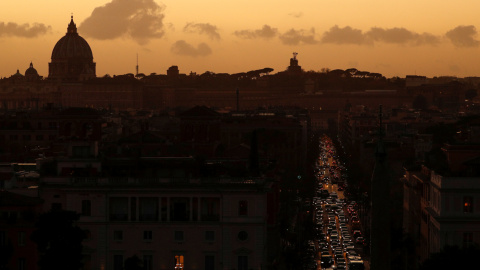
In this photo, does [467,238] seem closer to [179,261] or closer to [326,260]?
[179,261]

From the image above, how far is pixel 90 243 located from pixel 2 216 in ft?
9.08

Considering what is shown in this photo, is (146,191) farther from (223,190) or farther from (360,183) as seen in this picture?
(360,183)

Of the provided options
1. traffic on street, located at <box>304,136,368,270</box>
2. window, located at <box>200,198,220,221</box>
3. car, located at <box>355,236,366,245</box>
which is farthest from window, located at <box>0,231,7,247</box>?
car, located at <box>355,236,366,245</box>

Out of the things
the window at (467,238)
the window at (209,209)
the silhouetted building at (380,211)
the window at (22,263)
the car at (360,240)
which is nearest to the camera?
the silhouetted building at (380,211)

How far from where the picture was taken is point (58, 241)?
4247cm

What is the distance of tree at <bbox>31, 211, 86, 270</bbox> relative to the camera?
4188 centimetres

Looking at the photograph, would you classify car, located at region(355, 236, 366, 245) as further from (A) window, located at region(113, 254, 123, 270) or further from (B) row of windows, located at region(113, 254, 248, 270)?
(A) window, located at region(113, 254, 123, 270)

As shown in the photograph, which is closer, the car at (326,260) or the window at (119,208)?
the window at (119,208)

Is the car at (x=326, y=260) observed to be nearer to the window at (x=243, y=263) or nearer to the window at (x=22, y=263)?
the window at (x=243, y=263)

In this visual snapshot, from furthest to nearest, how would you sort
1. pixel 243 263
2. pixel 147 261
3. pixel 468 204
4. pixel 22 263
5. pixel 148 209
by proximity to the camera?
1. pixel 148 209
2. pixel 147 261
3. pixel 243 263
4. pixel 22 263
5. pixel 468 204

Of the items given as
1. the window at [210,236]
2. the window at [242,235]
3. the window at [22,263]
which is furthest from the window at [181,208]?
the window at [22,263]

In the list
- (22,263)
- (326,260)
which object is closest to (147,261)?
(22,263)

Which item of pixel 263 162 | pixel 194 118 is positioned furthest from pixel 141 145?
pixel 194 118

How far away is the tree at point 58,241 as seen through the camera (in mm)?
41875
